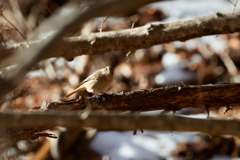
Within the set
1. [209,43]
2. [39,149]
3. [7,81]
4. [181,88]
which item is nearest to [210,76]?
[209,43]

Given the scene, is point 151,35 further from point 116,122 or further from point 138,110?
point 116,122

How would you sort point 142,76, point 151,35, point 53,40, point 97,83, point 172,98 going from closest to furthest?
point 53,40 < point 172,98 < point 151,35 < point 97,83 < point 142,76

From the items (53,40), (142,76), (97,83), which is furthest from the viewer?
(142,76)

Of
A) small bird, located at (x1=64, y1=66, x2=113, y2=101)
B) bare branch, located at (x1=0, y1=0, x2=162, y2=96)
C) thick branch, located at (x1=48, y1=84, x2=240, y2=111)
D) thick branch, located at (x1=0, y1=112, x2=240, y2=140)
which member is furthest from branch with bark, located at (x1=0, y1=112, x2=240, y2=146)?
small bird, located at (x1=64, y1=66, x2=113, y2=101)

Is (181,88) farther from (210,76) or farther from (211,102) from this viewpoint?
(210,76)

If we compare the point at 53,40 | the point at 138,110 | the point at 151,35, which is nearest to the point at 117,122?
the point at 53,40

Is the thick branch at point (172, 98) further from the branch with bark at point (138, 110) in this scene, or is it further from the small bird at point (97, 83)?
the small bird at point (97, 83)
